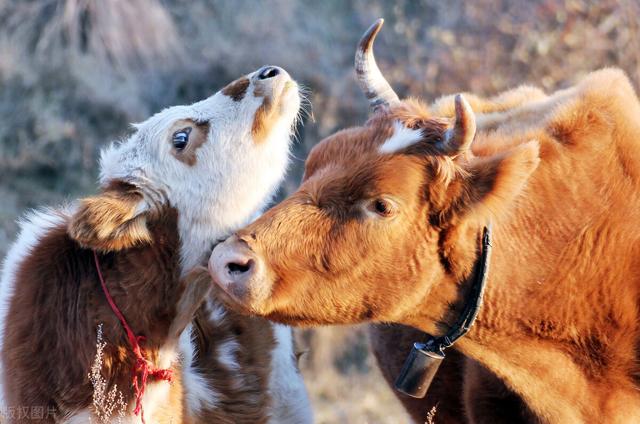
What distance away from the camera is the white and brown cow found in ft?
15.3

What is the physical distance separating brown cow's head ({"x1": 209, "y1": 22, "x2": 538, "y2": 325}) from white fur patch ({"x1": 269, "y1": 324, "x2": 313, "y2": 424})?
67.6 inches

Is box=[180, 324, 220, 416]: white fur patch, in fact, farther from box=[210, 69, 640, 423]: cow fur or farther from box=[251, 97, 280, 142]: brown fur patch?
box=[210, 69, 640, 423]: cow fur

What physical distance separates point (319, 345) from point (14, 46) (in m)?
4.42

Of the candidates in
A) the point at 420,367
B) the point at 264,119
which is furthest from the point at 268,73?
the point at 420,367

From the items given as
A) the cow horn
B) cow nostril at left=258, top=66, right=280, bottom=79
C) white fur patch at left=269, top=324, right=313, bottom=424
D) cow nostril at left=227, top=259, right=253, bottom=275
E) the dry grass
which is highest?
the cow horn

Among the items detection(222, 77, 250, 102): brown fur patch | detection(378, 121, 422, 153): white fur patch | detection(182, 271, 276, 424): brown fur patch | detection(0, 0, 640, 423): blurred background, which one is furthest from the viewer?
detection(0, 0, 640, 423): blurred background

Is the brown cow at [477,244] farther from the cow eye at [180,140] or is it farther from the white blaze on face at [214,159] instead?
the cow eye at [180,140]

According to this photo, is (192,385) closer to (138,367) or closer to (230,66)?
(138,367)

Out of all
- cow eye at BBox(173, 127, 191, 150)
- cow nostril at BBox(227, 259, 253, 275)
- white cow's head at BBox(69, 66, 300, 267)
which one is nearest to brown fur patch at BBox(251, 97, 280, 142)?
white cow's head at BBox(69, 66, 300, 267)

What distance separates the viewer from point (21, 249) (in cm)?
511

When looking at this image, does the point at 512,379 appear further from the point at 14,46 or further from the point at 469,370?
the point at 14,46

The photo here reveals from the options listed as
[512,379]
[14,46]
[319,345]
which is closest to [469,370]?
[512,379]

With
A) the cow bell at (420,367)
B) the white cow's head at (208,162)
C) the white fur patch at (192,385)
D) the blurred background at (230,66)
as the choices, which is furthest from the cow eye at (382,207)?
the blurred background at (230,66)

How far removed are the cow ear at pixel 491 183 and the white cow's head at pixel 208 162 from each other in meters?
1.36
